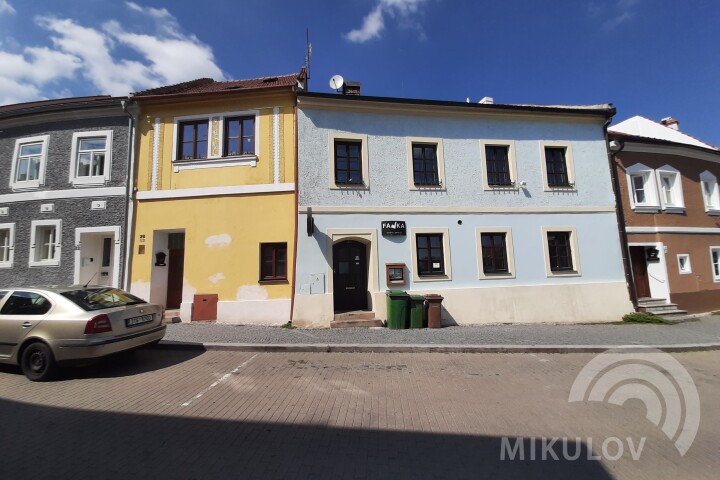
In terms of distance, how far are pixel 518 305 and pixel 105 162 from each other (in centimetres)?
1438

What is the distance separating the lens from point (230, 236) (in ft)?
33.7

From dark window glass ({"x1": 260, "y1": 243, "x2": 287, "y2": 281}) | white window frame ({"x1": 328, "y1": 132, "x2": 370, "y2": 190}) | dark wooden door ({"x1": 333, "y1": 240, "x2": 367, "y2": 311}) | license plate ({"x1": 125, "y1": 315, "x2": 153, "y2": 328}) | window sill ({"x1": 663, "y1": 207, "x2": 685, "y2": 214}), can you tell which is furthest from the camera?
window sill ({"x1": 663, "y1": 207, "x2": 685, "y2": 214})

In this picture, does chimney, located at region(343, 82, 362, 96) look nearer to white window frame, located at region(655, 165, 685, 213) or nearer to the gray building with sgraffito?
the gray building with sgraffito

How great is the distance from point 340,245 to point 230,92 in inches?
239

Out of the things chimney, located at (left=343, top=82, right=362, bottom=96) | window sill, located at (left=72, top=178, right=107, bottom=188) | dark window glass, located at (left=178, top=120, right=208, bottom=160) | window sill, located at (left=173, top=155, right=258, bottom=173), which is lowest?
window sill, located at (left=72, top=178, right=107, bottom=188)

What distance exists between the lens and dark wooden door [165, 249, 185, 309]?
36.1 feet

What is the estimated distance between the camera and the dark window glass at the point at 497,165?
11.6 m

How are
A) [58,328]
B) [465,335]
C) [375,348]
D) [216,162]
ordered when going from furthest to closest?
[216,162]
[465,335]
[375,348]
[58,328]

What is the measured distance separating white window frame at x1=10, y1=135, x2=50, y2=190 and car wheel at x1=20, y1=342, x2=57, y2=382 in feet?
27.6

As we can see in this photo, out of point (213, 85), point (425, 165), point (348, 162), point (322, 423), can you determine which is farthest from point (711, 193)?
point (213, 85)

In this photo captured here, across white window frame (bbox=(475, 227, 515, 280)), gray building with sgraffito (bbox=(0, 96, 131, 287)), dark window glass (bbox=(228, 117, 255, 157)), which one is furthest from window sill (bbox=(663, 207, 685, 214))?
gray building with sgraffito (bbox=(0, 96, 131, 287))

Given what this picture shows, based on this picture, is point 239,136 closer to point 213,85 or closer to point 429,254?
point 213,85

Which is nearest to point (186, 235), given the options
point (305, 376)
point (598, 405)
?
point (305, 376)

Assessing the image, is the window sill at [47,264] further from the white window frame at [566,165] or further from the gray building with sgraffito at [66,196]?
the white window frame at [566,165]
